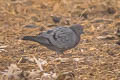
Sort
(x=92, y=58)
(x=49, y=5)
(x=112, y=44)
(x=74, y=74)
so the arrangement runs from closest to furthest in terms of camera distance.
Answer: (x=74, y=74), (x=92, y=58), (x=112, y=44), (x=49, y=5)

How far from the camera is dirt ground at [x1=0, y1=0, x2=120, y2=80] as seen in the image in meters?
6.74

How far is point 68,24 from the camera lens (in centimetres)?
995

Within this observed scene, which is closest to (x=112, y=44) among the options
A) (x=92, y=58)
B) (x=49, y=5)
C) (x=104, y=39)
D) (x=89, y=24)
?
(x=104, y=39)

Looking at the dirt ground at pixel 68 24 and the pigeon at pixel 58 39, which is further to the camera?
the pigeon at pixel 58 39

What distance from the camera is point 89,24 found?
987cm

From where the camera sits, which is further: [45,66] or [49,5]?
[49,5]

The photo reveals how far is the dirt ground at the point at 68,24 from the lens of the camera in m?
6.74

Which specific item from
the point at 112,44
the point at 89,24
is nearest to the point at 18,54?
the point at 112,44

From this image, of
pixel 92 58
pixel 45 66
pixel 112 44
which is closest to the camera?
pixel 45 66

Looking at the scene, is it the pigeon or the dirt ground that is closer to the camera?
the dirt ground

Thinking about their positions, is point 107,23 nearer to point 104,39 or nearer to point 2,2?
point 104,39

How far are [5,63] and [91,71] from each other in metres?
1.40

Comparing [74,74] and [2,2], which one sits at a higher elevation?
[2,2]

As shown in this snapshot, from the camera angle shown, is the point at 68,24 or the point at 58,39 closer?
the point at 58,39
